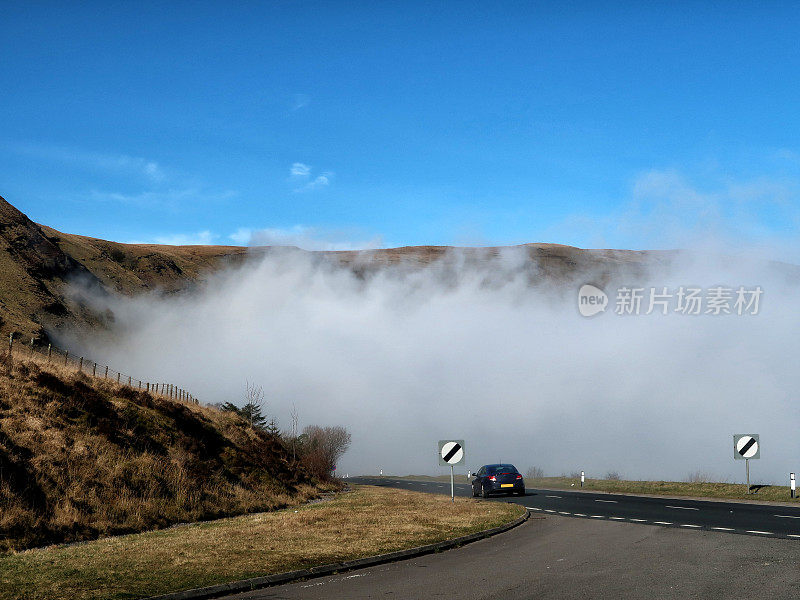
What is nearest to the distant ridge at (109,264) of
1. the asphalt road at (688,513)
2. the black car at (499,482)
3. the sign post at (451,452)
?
the black car at (499,482)

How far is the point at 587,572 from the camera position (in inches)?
393

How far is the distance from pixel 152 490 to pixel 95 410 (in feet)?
16.6

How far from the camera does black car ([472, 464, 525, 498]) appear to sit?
101 feet

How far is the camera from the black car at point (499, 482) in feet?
101

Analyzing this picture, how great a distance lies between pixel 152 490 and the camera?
2267 cm

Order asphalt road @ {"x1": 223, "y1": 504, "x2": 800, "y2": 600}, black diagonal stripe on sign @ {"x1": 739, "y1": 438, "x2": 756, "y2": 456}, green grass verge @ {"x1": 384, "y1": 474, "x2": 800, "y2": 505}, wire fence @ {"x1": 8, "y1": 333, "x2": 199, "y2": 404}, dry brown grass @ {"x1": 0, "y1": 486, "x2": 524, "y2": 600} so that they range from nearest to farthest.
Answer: asphalt road @ {"x1": 223, "y1": 504, "x2": 800, "y2": 600}, dry brown grass @ {"x1": 0, "y1": 486, "x2": 524, "y2": 600}, green grass verge @ {"x1": 384, "y1": 474, "x2": 800, "y2": 505}, black diagonal stripe on sign @ {"x1": 739, "y1": 438, "x2": 756, "y2": 456}, wire fence @ {"x1": 8, "y1": 333, "x2": 199, "y2": 404}

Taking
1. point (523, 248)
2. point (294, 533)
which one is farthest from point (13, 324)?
point (523, 248)

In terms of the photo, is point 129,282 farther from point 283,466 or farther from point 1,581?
point 1,581

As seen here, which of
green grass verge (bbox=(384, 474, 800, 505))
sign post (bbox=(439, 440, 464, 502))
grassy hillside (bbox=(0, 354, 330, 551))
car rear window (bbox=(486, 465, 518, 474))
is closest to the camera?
grassy hillside (bbox=(0, 354, 330, 551))

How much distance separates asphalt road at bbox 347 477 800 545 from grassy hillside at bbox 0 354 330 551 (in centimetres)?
1186

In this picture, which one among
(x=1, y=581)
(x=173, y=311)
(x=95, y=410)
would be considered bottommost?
(x=1, y=581)

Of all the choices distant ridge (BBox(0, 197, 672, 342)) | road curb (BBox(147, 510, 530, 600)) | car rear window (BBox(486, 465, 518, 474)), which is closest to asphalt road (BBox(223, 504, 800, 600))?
road curb (BBox(147, 510, 530, 600))

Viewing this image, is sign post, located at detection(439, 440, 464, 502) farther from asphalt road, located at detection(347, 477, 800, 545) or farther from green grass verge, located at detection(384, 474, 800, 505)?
green grass verge, located at detection(384, 474, 800, 505)

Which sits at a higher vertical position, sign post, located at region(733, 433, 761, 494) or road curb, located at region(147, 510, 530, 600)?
sign post, located at region(733, 433, 761, 494)
